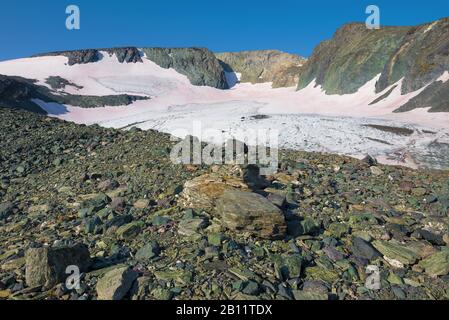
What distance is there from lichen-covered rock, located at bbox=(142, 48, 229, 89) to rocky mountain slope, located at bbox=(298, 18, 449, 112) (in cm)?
2226

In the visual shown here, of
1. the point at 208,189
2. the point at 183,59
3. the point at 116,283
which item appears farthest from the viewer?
the point at 183,59

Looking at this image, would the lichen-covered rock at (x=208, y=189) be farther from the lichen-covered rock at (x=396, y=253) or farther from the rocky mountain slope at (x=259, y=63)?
the rocky mountain slope at (x=259, y=63)

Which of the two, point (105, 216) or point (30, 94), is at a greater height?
point (30, 94)

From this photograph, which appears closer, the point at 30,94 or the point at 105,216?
the point at 105,216

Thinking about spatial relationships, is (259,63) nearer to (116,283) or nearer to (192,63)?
(192,63)

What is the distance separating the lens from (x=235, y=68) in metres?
103

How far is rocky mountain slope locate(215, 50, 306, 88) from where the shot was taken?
302 ft

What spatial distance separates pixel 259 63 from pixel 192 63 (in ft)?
86.6

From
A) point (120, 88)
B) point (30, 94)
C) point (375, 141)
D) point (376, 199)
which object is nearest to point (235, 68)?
point (120, 88)

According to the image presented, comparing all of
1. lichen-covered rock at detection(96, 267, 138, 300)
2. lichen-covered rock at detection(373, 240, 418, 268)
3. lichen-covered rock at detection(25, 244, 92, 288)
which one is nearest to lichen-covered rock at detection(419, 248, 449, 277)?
lichen-covered rock at detection(373, 240, 418, 268)

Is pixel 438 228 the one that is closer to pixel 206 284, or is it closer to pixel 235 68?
pixel 206 284

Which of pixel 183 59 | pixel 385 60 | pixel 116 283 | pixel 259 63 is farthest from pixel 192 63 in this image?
pixel 116 283

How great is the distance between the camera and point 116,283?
4.64 metres

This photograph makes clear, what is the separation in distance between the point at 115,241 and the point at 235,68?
10166cm
